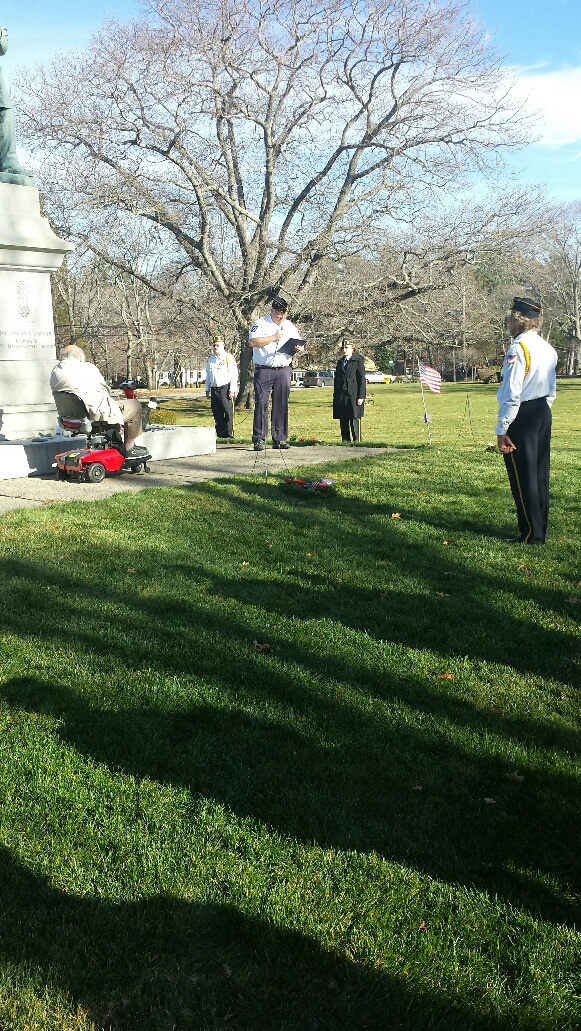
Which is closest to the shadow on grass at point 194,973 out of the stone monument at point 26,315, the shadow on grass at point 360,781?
the shadow on grass at point 360,781

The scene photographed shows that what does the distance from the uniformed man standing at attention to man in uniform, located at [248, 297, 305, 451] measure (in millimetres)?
4423

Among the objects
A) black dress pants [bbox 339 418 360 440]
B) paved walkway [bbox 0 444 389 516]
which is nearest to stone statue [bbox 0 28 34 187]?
paved walkway [bbox 0 444 389 516]

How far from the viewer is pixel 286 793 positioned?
10.4 feet

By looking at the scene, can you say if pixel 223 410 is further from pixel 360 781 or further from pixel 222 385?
pixel 360 781

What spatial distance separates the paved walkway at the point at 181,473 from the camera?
8617 mm

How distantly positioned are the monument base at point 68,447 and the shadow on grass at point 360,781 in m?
6.05

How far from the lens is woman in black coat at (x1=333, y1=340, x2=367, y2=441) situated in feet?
51.5

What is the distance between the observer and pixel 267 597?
18.1 ft

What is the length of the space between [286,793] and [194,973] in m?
0.93

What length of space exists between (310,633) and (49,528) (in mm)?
3048

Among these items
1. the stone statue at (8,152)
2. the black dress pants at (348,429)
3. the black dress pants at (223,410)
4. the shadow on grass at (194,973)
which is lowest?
the shadow on grass at (194,973)

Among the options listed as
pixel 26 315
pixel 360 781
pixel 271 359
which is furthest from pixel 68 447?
pixel 360 781

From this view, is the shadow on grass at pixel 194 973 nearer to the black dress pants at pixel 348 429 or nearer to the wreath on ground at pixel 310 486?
the wreath on ground at pixel 310 486

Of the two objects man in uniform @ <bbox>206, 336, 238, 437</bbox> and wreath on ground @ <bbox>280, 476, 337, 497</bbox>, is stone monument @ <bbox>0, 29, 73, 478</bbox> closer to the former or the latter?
wreath on ground @ <bbox>280, 476, 337, 497</bbox>
